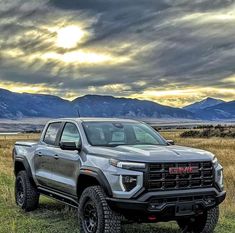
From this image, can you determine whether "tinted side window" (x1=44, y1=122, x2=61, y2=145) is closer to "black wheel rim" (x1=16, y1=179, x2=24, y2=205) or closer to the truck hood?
"black wheel rim" (x1=16, y1=179, x2=24, y2=205)

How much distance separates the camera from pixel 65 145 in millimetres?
7934

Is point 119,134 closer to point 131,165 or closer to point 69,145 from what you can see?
point 69,145

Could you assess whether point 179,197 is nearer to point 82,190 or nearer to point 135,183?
point 135,183

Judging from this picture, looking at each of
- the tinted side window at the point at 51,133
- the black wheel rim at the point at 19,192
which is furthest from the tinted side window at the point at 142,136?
the black wheel rim at the point at 19,192

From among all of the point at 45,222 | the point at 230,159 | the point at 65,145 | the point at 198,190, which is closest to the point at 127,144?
the point at 65,145

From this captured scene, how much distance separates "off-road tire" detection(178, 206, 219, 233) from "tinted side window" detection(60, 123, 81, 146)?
2564 mm

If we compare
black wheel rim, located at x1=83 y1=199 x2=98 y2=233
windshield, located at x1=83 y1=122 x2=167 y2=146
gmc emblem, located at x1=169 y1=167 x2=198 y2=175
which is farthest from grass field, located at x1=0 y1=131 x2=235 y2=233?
gmc emblem, located at x1=169 y1=167 x2=198 y2=175

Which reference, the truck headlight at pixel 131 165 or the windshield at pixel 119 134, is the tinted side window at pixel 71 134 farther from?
the truck headlight at pixel 131 165

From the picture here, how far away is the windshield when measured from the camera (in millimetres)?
8352

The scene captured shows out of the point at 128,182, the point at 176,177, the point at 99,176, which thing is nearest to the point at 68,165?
the point at 99,176

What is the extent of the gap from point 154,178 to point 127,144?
143 centimetres

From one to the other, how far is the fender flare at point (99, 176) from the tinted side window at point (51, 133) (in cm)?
205

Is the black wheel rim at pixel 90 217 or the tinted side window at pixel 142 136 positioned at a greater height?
the tinted side window at pixel 142 136

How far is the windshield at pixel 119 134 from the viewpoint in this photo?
27.4ft
